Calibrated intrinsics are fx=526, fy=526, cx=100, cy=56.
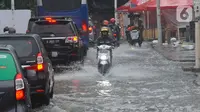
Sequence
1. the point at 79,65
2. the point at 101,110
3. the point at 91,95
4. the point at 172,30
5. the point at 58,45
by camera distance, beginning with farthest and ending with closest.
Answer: the point at 172,30, the point at 79,65, the point at 58,45, the point at 91,95, the point at 101,110

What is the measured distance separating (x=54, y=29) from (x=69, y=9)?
7.45 m

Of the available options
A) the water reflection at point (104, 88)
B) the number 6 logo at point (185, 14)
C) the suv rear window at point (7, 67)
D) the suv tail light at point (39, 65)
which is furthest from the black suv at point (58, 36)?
the number 6 logo at point (185, 14)

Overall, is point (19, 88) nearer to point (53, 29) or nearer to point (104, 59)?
point (104, 59)

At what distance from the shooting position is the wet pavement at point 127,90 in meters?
10.8

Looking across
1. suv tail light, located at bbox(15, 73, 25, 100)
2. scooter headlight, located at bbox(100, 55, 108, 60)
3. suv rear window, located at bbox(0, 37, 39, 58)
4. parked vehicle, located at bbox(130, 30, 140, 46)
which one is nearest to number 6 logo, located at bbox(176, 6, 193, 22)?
parked vehicle, located at bbox(130, 30, 140, 46)

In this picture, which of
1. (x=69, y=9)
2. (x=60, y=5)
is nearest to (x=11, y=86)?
(x=69, y=9)

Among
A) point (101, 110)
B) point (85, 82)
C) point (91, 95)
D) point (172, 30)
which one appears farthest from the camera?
point (172, 30)

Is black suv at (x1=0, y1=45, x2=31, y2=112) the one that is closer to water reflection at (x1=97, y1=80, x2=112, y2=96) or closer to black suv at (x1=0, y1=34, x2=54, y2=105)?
black suv at (x1=0, y1=34, x2=54, y2=105)

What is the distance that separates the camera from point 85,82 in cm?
1491

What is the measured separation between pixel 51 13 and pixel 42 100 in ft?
47.1

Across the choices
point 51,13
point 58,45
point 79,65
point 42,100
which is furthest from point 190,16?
point 42,100

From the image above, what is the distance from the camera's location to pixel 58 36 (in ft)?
57.4

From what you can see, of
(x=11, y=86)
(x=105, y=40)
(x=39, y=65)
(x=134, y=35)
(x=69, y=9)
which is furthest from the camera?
(x=134, y=35)

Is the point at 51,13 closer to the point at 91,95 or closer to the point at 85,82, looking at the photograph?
the point at 85,82
